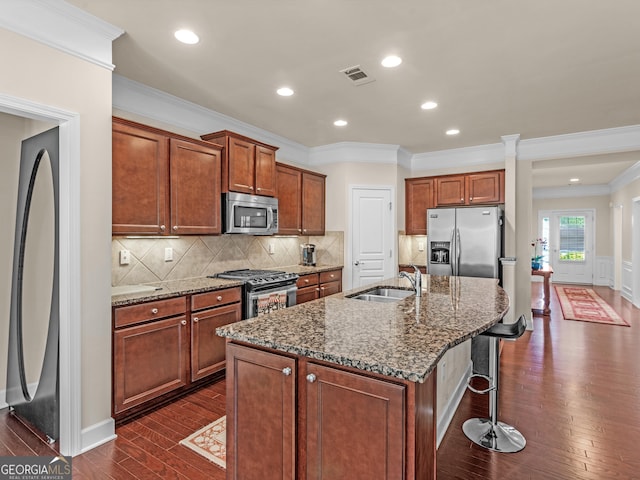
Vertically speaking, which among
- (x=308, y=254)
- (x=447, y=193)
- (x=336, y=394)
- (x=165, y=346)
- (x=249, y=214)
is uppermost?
(x=447, y=193)

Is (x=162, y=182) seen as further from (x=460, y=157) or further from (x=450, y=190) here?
(x=460, y=157)

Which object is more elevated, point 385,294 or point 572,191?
point 572,191

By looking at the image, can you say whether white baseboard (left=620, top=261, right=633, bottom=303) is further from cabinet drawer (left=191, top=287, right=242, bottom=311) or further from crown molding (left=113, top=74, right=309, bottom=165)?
cabinet drawer (left=191, top=287, right=242, bottom=311)

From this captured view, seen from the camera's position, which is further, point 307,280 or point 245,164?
point 307,280

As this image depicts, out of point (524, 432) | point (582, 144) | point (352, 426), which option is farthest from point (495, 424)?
point (582, 144)

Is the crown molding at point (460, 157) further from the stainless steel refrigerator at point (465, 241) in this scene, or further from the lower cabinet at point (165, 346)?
the lower cabinet at point (165, 346)

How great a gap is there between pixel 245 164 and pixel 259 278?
124 centimetres

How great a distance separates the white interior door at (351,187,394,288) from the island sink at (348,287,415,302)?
2363mm

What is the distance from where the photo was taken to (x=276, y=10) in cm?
213

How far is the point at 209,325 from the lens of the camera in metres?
3.12

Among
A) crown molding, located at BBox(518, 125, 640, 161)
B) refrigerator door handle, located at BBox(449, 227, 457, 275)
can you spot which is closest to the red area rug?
refrigerator door handle, located at BBox(449, 227, 457, 275)

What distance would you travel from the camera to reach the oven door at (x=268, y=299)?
11.4 ft

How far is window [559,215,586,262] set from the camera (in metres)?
10.0

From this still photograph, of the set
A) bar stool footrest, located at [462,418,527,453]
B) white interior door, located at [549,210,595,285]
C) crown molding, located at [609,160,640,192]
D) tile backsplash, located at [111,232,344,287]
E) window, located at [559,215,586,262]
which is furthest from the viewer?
window, located at [559,215,586,262]
